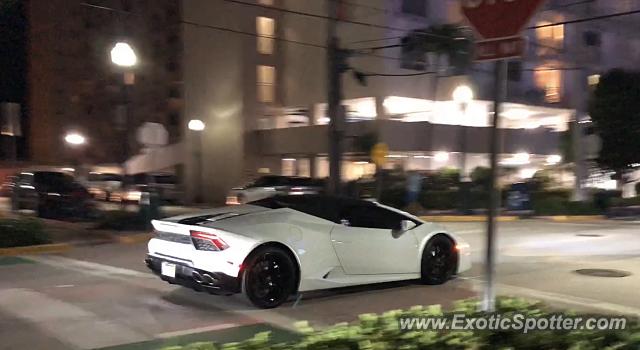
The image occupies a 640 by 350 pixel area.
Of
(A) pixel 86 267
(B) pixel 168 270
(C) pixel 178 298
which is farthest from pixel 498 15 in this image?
(A) pixel 86 267

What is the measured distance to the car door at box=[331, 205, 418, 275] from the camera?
9023 millimetres

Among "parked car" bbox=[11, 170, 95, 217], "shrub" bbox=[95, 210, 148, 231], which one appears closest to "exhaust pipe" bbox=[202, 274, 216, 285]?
"shrub" bbox=[95, 210, 148, 231]

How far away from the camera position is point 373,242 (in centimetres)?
928

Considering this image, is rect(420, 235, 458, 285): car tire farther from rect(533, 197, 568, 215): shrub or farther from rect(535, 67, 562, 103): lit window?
rect(535, 67, 562, 103): lit window

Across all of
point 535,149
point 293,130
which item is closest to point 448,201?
point 293,130

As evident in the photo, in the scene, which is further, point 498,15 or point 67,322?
point 67,322

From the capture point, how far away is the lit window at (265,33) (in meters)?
39.9

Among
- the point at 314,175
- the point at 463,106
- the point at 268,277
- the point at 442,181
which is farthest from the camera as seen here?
the point at 314,175

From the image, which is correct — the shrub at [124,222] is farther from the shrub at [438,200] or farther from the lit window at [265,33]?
the lit window at [265,33]

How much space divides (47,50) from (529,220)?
113 feet

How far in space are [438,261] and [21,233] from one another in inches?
329

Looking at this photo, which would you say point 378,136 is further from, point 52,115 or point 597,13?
point 52,115

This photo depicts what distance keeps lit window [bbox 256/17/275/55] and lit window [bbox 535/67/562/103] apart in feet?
53.4

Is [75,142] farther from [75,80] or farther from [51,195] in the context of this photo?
[51,195]
